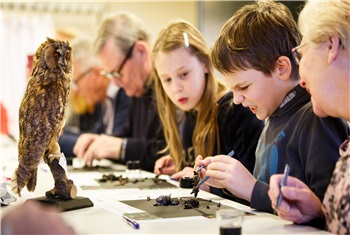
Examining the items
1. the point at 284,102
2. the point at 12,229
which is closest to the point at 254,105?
the point at 284,102

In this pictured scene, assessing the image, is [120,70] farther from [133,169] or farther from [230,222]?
[230,222]

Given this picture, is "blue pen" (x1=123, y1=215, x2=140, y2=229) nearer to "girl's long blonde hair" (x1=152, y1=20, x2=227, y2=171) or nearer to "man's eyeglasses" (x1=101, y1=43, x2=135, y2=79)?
"girl's long blonde hair" (x1=152, y1=20, x2=227, y2=171)

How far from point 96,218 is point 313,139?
610 mm

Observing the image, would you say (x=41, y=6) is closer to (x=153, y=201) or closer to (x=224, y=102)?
(x=224, y=102)

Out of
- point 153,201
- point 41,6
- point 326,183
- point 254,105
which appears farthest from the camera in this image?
point 41,6

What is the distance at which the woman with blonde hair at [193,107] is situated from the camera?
212 centimetres

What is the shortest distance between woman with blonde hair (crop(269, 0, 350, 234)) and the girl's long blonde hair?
2.59 feet

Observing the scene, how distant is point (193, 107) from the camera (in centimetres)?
230

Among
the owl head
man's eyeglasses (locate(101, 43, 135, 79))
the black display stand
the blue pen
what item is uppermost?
the owl head

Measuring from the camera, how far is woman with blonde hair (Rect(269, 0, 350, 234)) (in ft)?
4.29

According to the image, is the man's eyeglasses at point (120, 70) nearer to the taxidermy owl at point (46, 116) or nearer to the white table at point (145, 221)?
the white table at point (145, 221)

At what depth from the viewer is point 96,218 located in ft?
4.74

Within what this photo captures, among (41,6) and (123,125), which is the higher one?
(41,6)

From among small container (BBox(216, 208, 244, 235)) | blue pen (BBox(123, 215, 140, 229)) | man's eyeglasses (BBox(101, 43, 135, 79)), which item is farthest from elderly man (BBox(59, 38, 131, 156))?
small container (BBox(216, 208, 244, 235))
